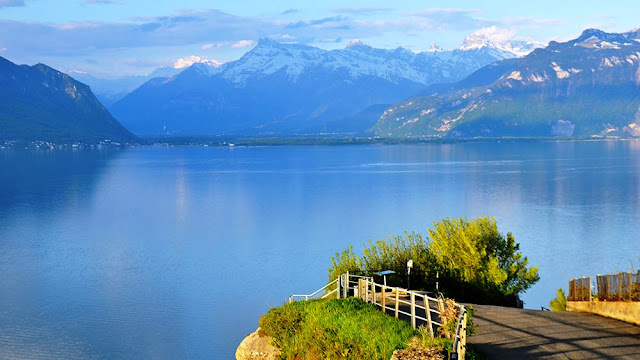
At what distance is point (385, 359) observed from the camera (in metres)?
22.2

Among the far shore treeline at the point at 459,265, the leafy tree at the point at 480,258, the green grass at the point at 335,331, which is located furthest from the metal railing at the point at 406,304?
the leafy tree at the point at 480,258

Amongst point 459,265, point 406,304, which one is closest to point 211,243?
point 459,265

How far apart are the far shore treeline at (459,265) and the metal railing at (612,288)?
9.11 m

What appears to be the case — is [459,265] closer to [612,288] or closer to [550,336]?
[612,288]

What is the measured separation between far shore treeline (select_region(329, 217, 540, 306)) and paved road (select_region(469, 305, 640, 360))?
41.0 ft

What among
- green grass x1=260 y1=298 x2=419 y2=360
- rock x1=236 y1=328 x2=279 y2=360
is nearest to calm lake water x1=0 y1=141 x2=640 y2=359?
rock x1=236 y1=328 x2=279 y2=360

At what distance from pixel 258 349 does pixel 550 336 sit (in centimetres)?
1240

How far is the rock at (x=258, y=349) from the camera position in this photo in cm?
3222

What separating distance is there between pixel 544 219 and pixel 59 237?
68383 millimetres

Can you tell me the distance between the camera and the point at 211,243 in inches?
4043

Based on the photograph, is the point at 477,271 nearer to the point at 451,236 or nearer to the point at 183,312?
the point at 451,236

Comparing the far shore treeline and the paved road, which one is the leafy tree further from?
the paved road

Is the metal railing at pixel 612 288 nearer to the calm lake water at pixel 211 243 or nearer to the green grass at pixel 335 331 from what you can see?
the green grass at pixel 335 331

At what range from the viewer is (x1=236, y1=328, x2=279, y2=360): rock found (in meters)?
32.2
